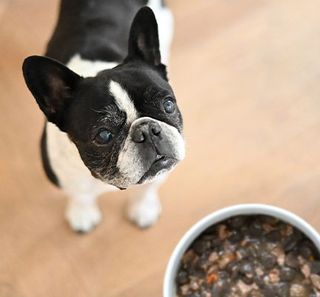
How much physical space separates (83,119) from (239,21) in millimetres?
1077

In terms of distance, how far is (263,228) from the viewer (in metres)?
1.57

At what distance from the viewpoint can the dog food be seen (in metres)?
1.53

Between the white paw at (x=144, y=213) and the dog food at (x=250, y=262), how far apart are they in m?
0.32

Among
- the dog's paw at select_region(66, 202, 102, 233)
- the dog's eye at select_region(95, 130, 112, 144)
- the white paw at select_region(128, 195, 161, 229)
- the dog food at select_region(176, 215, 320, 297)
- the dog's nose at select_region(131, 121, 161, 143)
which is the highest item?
the dog's eye at select_region(95, 130, 112, 144)

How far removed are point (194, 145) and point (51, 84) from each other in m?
0.75

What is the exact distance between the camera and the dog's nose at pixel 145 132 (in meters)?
1.31

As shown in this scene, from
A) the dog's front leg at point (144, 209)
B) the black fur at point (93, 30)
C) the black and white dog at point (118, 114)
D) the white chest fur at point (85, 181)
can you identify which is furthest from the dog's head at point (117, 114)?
the dog's front leg at point (144, 209)

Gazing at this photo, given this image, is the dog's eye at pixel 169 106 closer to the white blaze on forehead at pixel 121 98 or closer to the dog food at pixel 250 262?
the white blaze on forehead at pixel 121 98

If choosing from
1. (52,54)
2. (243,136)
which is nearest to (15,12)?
(52,54)

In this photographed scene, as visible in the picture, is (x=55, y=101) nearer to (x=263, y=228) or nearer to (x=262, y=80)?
(x=263, y=228)

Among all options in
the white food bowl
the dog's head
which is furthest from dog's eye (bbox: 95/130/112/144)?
the white food bowl

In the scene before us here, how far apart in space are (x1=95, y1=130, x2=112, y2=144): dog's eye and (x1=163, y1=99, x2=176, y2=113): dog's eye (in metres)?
0.15

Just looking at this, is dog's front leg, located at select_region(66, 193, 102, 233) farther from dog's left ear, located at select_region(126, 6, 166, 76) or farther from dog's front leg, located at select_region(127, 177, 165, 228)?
dog's left ear, located at select_region(126, 6, 166, 76)

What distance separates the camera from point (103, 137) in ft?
4.39
